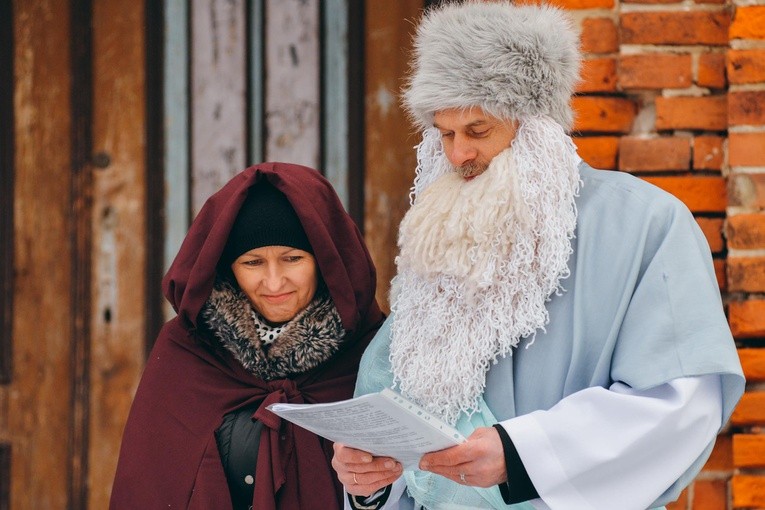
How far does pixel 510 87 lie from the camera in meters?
2.26

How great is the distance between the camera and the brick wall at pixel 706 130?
3039mm

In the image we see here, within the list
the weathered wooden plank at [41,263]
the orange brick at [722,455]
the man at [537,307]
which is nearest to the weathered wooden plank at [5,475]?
the weathered wooden plank at [41,263]

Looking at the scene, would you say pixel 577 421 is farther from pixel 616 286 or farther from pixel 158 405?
pixel 158 405

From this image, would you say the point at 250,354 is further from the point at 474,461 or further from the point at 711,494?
the point at 711,494

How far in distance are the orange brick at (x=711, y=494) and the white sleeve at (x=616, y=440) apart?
1.05 m

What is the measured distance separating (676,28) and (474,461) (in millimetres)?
1618

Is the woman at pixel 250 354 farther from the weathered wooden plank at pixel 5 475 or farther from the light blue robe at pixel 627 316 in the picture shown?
the weathered wooden plank at pixel 5 475

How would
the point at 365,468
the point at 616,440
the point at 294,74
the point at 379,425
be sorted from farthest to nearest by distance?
the point at 294,74 < the point at 365,468 < the point at 616,440 < the point at 379,425

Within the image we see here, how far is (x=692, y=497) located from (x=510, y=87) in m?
1.47

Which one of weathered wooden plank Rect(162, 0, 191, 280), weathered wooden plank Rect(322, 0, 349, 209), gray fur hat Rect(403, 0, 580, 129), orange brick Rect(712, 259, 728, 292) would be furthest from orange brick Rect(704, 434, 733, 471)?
weathered wooden plank Rect(162, 0, 191, 280)

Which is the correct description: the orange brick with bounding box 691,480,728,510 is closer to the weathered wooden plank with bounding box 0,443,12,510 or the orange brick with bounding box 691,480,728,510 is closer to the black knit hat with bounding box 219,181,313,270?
the black knit hat with bounding box 219,181,313,270

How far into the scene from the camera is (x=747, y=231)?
304cm

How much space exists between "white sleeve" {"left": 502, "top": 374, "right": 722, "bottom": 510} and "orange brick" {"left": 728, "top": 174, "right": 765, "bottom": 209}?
105 cm

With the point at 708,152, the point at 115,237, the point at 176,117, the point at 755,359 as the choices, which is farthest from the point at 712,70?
the point at 115,237
